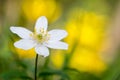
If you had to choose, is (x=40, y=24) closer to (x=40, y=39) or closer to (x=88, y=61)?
(x=40, y=39)

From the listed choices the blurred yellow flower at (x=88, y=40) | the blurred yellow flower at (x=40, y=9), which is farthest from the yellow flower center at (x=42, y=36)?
the blurred yellow flower at (x=40, y=9)

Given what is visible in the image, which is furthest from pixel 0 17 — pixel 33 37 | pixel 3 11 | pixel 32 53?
pixel 33 37

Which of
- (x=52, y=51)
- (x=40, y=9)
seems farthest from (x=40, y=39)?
(x=40, y=9)

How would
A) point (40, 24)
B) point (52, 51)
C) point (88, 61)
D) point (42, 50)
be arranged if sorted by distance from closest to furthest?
point (42, 50) < point (40, 24) < point (52, 51) < point (88, 61)

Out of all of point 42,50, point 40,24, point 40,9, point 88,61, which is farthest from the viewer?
point 40,9

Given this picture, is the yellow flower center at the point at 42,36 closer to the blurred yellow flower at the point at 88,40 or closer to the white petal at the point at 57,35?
the white petal at the point at 57,35

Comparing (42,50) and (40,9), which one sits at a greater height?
(42,50)

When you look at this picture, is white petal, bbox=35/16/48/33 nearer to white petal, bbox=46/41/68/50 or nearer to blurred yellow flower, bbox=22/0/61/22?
white petal, bbox=46/41/68/50
